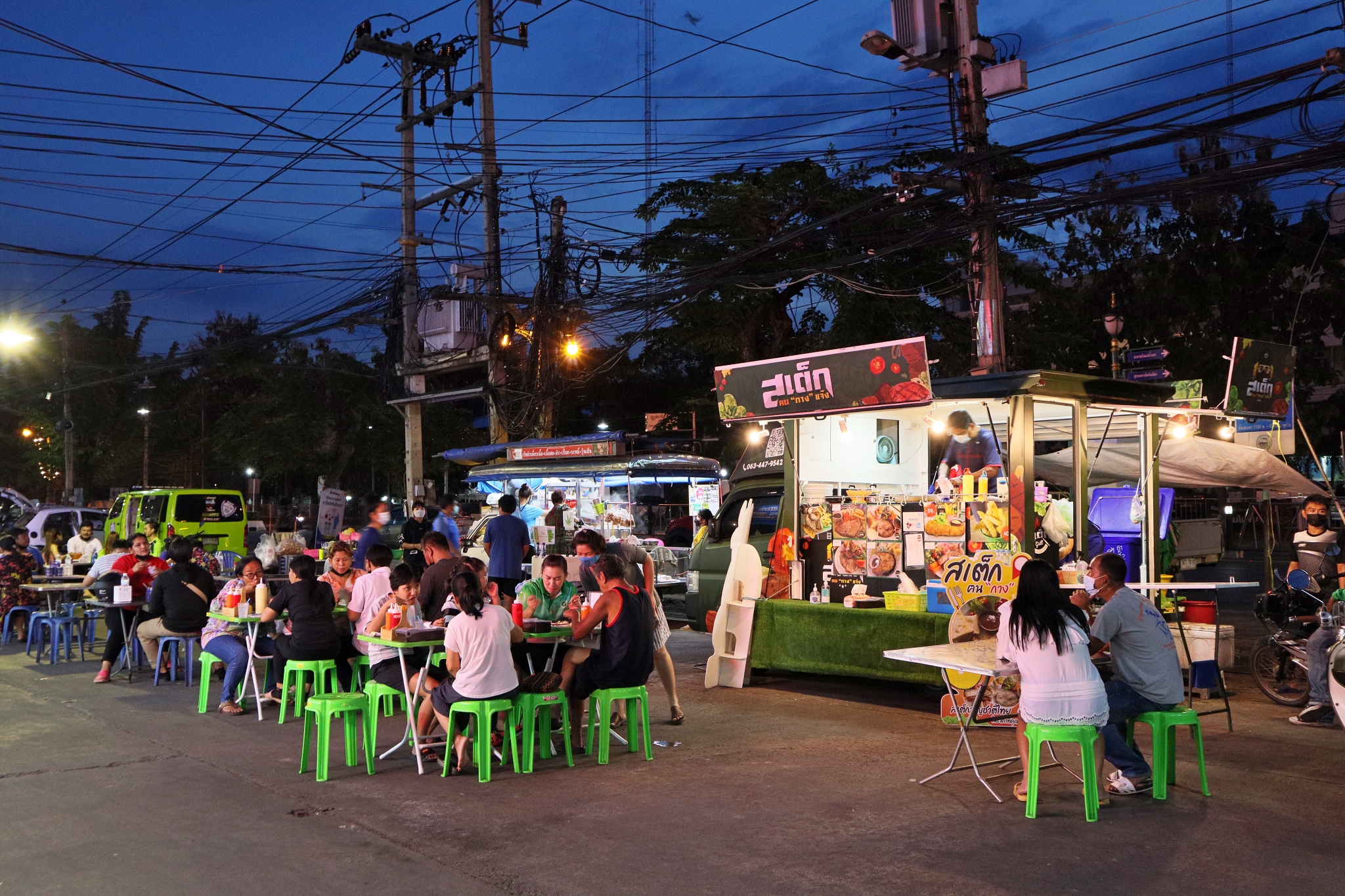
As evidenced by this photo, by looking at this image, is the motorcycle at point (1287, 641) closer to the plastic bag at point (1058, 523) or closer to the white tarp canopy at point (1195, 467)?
the plastic bag at point (1058, 523)

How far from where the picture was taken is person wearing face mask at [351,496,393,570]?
12195 mm

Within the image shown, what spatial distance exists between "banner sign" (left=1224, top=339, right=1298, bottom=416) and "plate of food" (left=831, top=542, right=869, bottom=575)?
349cm

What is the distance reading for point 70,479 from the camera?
3550 centimetres

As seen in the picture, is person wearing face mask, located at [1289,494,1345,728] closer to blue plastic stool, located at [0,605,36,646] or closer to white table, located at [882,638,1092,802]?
white table, located at [882,638,1092,802]

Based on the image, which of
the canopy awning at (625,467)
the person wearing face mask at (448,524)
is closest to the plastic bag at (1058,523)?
the person wearing face mask at (448,524)

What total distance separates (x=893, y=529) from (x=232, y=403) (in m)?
40.6

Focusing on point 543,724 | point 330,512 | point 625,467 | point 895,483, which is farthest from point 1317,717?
point 330,512

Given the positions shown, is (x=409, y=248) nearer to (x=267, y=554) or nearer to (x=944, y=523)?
(x=267, y=554)

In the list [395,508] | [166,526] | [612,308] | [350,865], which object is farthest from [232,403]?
[350,865]

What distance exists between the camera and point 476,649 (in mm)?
6840

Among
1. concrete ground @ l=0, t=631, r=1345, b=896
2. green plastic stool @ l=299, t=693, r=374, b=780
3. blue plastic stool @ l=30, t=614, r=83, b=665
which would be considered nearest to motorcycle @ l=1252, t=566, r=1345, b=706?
concrete ground @ l=0, t=631, r=1345, b=896

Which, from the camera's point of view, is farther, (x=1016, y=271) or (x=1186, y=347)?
(x=1186, y=347)

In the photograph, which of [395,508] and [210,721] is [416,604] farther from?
[395,508]

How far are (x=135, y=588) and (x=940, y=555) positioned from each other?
7.98m
